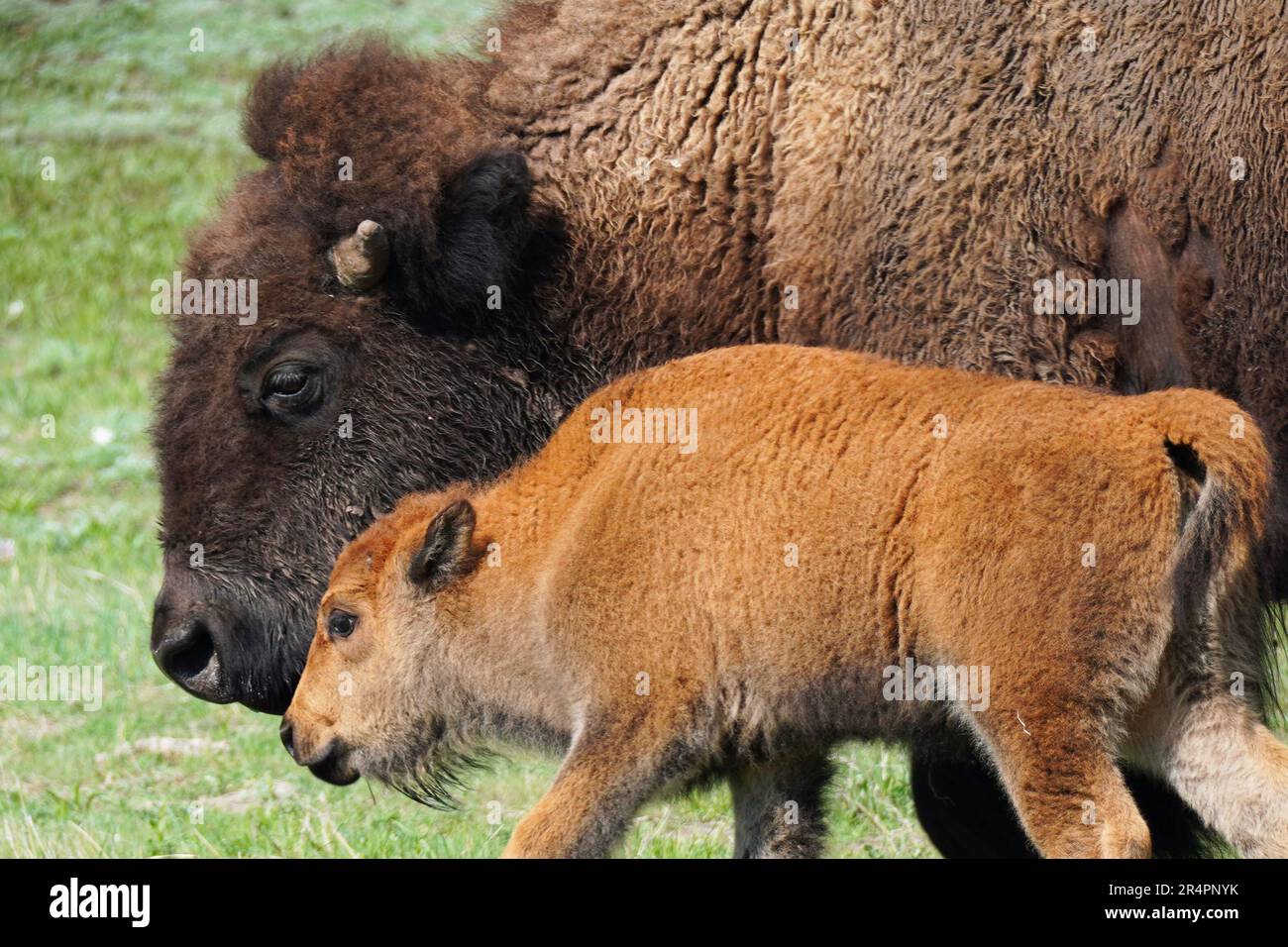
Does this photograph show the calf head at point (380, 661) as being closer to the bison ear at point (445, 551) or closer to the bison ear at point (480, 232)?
the bison ear at point (445, 551)

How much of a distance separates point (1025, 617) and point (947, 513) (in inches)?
12.7

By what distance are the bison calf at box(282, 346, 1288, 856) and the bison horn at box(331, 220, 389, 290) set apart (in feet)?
2.82

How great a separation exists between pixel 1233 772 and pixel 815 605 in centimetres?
104

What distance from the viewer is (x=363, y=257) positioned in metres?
5.76

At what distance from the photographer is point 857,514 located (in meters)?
4.59

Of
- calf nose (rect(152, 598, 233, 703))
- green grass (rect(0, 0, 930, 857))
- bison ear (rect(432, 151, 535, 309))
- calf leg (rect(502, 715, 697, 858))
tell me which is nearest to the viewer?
calf leg (rect(502, 715, 697, 858))

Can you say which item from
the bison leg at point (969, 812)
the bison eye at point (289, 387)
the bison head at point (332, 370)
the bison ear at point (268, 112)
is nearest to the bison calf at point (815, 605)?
the bison head at point (332, 370)

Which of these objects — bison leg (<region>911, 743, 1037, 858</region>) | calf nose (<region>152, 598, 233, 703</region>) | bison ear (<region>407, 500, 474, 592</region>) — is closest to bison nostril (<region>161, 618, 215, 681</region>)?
calf nose (<region>152, 598, 233, 703</region>)

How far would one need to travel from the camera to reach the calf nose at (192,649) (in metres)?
5.68

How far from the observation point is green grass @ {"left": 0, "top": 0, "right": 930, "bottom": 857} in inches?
264

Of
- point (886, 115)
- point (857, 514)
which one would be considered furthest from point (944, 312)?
point (857, 514)

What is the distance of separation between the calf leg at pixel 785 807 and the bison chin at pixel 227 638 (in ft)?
4.89

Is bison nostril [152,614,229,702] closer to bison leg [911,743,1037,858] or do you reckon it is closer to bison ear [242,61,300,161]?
bison ear [242,61,300,161]
